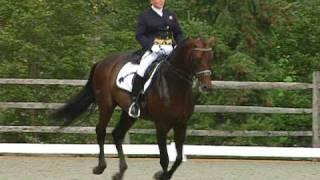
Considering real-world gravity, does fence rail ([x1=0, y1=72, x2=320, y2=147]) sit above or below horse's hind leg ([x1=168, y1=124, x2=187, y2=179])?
below

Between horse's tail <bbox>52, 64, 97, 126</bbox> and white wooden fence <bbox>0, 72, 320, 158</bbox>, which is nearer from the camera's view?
horse's tail <bbox>52, 64, 97, 126</bbox>

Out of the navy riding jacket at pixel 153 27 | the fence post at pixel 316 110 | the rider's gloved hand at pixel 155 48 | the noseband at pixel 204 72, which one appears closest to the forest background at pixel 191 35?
the fence post at pixel 316 110

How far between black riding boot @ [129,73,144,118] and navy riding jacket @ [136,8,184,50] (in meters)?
0.39

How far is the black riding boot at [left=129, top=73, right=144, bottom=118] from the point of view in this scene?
8125 millimetres

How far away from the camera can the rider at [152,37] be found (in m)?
8.12

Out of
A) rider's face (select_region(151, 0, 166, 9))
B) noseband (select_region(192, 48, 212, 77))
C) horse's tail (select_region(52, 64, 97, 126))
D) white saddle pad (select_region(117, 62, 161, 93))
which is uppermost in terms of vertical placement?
rider's face (select_region(151, 0, 166, 9))

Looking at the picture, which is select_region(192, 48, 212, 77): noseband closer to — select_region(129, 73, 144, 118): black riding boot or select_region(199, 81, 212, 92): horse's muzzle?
select_region(199, 81, 212, 92): horse's muzzle

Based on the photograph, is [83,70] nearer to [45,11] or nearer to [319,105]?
[45,11]

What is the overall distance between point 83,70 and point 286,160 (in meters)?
4.62

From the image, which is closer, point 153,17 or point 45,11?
point 153,17

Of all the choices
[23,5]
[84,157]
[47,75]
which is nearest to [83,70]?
[47,75]

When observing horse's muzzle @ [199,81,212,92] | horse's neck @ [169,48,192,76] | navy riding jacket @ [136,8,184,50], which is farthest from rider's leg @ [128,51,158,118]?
horse's muzzle @ [199,81,212,92]

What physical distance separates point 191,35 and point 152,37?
480cm

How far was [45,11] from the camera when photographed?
1341cm
